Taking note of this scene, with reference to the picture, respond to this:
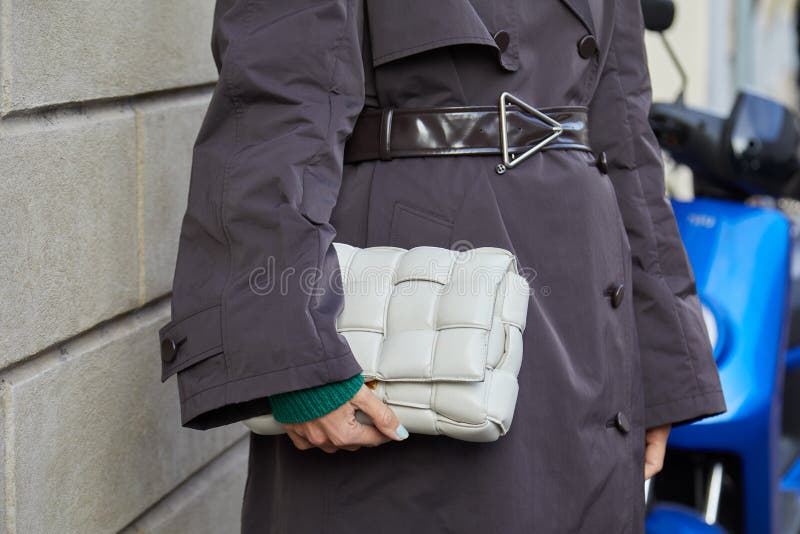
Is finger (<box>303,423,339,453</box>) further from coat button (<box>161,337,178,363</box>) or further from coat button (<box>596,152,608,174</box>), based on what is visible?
coat button (<box>596,152,608,174</box>)

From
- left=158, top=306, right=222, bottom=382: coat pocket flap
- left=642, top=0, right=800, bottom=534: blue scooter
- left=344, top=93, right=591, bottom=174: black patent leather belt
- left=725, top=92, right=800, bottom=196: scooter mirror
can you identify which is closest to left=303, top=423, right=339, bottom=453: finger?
left=158, top=306, right=222, bottom=382: coat pocket flap

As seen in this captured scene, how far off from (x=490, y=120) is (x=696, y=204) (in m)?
1.31

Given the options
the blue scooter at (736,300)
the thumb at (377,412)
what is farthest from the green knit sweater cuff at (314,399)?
the blue scooter at (736,300)

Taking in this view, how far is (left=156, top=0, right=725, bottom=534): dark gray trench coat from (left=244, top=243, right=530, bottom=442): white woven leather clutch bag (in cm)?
5

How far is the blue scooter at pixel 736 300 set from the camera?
2.44 m

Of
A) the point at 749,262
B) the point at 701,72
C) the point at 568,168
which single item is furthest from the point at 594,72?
the point at 701,72

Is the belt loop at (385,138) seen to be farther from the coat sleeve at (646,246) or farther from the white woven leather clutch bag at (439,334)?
the coat sleeve at (646,246)

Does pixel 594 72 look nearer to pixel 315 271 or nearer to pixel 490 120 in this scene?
pixel 490 120

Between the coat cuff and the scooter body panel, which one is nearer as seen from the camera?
the coat cuff

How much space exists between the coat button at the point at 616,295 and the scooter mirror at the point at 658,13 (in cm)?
85

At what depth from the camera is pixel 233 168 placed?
4.52 ft

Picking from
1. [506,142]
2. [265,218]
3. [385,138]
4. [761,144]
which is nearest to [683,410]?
[506,142]

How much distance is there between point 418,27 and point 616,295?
48 cm

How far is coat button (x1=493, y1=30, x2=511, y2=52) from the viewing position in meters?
1.56
